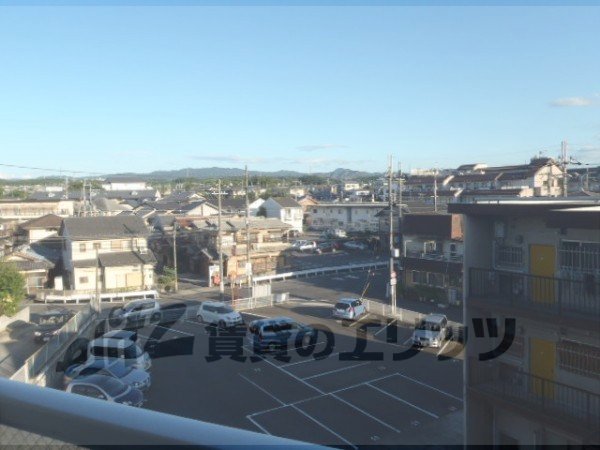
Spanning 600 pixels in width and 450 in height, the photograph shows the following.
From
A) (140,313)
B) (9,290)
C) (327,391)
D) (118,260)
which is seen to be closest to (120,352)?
(327,391)

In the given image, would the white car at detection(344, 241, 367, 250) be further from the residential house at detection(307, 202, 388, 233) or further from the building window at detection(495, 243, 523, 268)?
the building window at detection(495, 243, 523, 268)

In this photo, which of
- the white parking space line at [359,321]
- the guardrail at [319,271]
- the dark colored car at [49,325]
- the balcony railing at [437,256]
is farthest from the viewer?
the guardrail at [319,271]

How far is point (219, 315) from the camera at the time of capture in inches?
431

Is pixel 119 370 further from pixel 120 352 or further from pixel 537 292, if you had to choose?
pixel 537 292

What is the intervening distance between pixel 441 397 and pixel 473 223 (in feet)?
10.2

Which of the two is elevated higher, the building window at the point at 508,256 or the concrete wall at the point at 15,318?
the building window at the point at 508,256

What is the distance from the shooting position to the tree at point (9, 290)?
10.9m

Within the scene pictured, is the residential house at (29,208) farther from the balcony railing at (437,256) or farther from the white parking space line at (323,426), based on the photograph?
the white parking space line at (323,426)

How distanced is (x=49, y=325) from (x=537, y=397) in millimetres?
9380

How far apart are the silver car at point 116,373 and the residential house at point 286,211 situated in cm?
2072

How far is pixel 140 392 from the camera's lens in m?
6.78

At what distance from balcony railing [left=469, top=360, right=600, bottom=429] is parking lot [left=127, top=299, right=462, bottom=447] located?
152cm

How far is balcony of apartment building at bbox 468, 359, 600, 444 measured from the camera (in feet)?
12.2

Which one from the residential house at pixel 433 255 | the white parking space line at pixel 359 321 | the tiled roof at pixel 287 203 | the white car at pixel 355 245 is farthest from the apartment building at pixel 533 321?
the tiled roof at pixel 287 203
